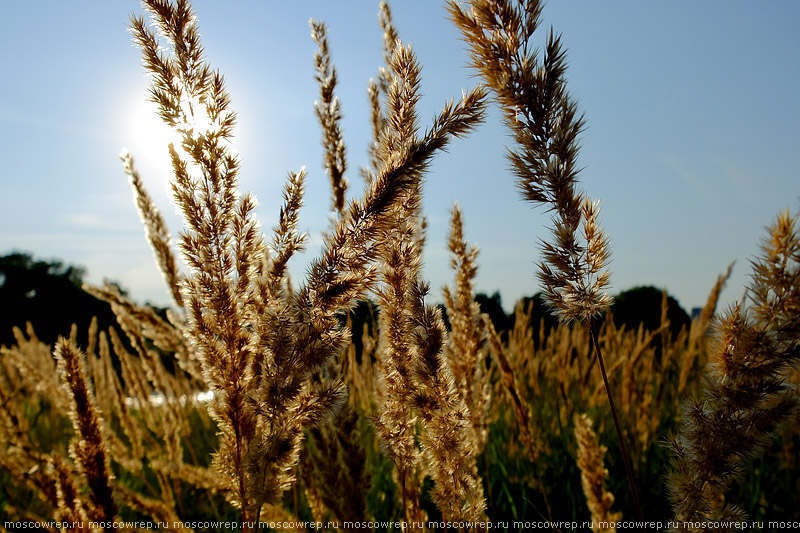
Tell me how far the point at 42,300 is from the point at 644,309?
49.9 metres

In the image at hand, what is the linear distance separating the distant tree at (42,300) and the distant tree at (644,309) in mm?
37794

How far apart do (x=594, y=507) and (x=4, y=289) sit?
196 feet

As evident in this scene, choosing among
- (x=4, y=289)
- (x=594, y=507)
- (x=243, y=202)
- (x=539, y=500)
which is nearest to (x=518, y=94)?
(x=243, y=202)

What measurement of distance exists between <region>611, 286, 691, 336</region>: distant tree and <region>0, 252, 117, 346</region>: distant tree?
1488 inches

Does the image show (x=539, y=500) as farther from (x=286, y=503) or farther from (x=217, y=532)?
(x=217, y=532)

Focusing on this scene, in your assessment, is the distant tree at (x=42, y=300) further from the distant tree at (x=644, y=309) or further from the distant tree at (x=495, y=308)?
the distant tree at (x=495, y=308)

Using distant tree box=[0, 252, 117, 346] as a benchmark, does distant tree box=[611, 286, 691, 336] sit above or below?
below

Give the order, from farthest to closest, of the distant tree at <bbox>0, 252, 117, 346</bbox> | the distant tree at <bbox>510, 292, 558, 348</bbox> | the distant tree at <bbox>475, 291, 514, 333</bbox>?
the distant tree at <bbox>0, 252, 117, 346</bbox>, the distant tree at <bbox>475, 291, 514, 333</bbox>, the distant tree at <bbox>510, 292, 558, 348</bbox>

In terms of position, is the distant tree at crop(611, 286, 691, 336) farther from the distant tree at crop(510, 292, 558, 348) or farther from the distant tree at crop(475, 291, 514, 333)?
the distant tree at crop(510, 292, 558, 348)

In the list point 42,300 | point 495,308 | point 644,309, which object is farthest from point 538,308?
point 42,300

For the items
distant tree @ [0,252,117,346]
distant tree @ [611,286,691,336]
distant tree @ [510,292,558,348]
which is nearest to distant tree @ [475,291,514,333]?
distant tree @ [510,292,558,348]

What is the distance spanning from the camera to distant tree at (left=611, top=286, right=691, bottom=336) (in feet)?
72.3

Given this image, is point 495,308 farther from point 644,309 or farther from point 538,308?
point 644,309

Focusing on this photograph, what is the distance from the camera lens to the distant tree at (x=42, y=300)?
147 ft
